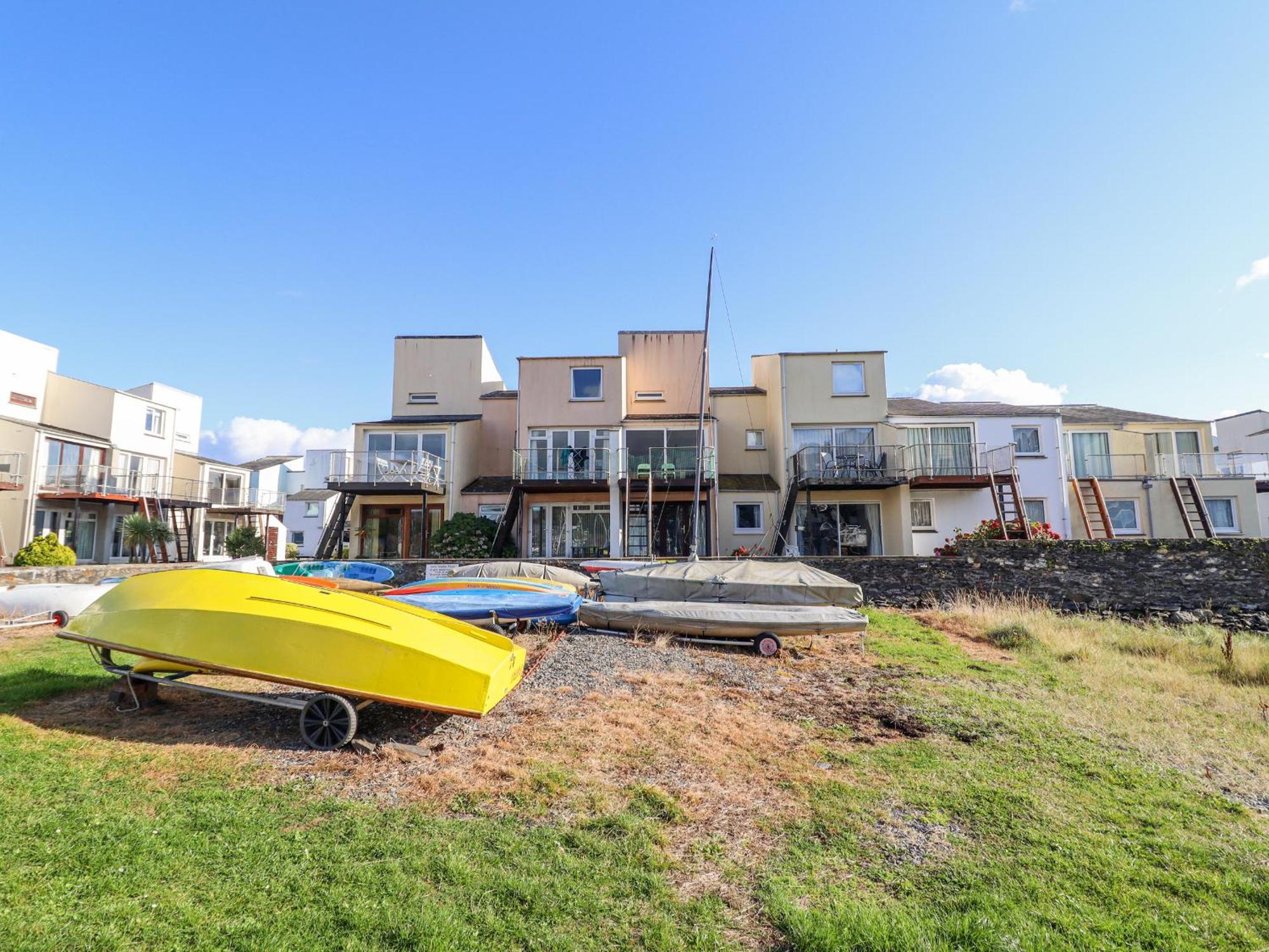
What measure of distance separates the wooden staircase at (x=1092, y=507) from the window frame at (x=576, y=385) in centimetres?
1838

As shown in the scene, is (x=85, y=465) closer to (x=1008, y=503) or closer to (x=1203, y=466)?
(x=1008, y=503)

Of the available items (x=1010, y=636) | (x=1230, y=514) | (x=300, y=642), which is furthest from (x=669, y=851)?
(x=1230, y=514)

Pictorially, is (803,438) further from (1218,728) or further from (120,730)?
(120,730)

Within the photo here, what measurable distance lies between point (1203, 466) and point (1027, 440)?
30.1 feet

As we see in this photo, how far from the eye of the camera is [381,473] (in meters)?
23.3

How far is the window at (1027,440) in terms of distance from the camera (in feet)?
81.1

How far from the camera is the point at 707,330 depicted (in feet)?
62.0

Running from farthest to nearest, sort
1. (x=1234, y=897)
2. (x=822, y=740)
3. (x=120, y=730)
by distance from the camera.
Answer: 1. (x=822, y=740)
2. (x=120, y=730)
3. (x=1234, y=897)

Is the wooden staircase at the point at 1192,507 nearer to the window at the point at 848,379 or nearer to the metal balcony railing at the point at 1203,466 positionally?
the metal balcony railing at the point at 1203,466

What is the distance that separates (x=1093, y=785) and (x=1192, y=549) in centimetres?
1695

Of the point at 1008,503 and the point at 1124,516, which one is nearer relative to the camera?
the point at 1008,503

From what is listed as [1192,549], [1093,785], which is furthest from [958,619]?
[1093,785]

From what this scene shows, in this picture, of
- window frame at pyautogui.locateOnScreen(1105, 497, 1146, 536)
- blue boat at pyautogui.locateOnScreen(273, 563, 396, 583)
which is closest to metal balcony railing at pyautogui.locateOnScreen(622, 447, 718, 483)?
blue boat at pyautogui.locateOnScreen(273, 563, 396, 583)

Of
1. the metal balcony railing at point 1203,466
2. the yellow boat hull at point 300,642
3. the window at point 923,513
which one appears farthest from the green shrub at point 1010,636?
the metal balcony railing at point 1203,466
